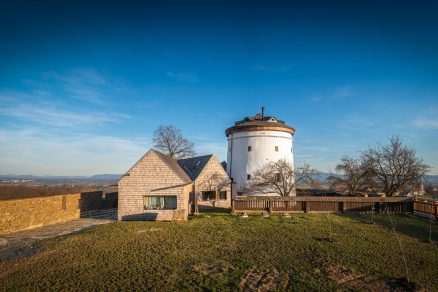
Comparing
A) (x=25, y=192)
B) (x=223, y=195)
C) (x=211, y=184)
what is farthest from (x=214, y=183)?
(x=25, y=192)

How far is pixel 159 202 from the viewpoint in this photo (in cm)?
2123

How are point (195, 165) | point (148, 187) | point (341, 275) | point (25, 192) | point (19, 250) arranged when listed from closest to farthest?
point (341, 275)
point (19, 250)
point (148, 187)
point (195, 165)
point (25, 192)

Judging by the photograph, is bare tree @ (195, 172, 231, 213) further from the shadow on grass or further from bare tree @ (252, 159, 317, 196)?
the shadow on grass

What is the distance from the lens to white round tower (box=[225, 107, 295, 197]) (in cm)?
3050

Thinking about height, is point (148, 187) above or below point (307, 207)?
above

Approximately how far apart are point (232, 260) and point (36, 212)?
16585mm

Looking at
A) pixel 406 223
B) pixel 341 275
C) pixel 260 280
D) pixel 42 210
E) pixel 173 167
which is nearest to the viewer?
pixel 260 280

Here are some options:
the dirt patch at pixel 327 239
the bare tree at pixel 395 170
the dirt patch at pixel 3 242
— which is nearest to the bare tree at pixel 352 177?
the bare tree at pixel 395 170

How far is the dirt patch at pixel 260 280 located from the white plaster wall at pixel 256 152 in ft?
68.5

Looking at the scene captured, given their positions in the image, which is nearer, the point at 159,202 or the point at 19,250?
the point at 19,250

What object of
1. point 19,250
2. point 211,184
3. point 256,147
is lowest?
point 19,250

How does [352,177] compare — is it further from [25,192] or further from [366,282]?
[25,192]

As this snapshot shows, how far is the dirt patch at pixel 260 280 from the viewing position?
27.7 feet

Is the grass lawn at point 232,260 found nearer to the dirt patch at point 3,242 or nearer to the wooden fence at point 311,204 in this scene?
the dirt patch at point 3,242
